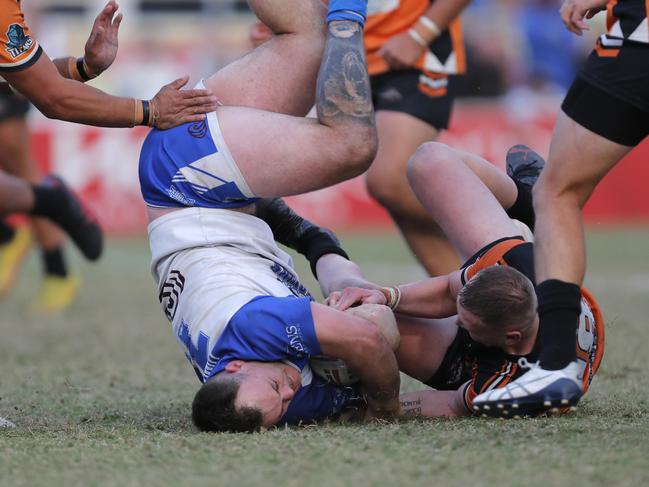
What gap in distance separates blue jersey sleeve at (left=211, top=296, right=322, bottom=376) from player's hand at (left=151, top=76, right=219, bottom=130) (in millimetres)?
759

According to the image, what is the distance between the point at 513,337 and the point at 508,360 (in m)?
0.15

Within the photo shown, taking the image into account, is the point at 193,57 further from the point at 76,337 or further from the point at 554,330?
the point at 554,330

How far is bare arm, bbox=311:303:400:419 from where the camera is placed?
3.52 metres

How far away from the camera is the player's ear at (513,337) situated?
11.8ft

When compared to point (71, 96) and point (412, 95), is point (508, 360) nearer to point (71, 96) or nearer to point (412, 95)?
point (71, 96)

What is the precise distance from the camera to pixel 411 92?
227 inches

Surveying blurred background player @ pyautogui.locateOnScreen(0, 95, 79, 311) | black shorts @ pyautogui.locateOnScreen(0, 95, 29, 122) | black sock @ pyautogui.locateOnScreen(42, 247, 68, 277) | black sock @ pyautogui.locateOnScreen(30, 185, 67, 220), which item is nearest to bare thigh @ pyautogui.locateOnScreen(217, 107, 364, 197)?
black sock @ pyautogui.locateOnScreen(30, 185, 67, 220)

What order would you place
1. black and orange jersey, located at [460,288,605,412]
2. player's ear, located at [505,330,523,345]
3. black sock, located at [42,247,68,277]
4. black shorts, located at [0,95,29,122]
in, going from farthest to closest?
black sock, located at [42,247,68,277] < black shorts, located at [0,95,29,122] < black and orange jersey, located at [460,288,605,412] < player's ear, located at [505,330,523,345]

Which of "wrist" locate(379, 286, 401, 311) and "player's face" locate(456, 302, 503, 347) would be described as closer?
"player's face" locate(456, 302, 503, 347)

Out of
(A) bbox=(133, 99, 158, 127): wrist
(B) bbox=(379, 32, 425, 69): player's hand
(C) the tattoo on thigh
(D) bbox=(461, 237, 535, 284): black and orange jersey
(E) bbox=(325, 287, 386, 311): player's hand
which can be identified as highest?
(C) the tattoo on thigh

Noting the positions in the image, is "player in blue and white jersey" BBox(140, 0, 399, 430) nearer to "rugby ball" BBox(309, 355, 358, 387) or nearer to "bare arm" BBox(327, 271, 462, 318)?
"rugby ball" BBox(309, 355, 358, 387)

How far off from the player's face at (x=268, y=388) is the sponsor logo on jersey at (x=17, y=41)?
1.35 metres

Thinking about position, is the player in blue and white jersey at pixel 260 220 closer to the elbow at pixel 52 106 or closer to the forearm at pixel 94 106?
the forearm at pixel 94 106

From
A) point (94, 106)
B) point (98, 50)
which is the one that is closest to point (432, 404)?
point (94, 106)
